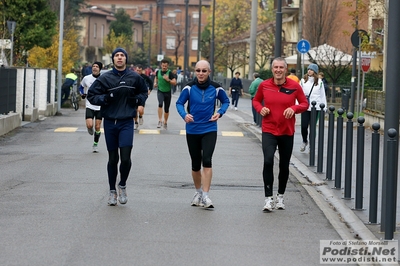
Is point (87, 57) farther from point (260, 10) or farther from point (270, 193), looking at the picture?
point (270, 193)

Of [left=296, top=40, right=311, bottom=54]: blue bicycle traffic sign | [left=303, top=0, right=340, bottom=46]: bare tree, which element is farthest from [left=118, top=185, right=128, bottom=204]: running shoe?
[left=303, top=0, right=340, bottom=46]: bare tree

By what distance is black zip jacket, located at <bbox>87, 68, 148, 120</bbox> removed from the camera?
1095 cm

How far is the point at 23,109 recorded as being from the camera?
1051 inches

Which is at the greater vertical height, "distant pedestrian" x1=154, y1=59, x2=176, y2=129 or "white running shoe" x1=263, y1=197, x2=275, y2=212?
"distant pedestrian" x1=154, y1=59, x2=176, y2=129

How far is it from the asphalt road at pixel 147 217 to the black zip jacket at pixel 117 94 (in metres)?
1.13

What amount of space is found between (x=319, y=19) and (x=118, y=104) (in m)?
44.2

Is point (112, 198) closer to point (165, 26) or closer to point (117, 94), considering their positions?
point (117, 94)

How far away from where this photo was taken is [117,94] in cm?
1100

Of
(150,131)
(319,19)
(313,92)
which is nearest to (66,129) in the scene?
(150,131)

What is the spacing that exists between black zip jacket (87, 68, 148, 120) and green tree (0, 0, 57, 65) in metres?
25.7

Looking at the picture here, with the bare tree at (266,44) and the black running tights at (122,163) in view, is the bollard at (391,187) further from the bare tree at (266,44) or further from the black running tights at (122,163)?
the bare tree at (266,44)

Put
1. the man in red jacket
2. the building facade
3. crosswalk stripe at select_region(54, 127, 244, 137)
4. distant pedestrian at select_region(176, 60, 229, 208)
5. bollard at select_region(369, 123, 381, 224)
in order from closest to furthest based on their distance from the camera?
bollard at select_region(369, 123, 381, 224), the man in red jacket, distant pedestrian at select_region(176, 60, 229, 208), crosswalk stripe at select_region(54, 127, 244, 137), the building facade

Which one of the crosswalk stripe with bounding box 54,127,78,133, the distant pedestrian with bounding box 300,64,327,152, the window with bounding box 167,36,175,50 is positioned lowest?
the crosswalk stripe with bounding box 54,127,78,133

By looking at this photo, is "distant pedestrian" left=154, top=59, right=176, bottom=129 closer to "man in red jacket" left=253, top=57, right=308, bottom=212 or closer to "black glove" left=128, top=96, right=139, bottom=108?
"black glove" left=128, top=96, right=139, bottom=108
